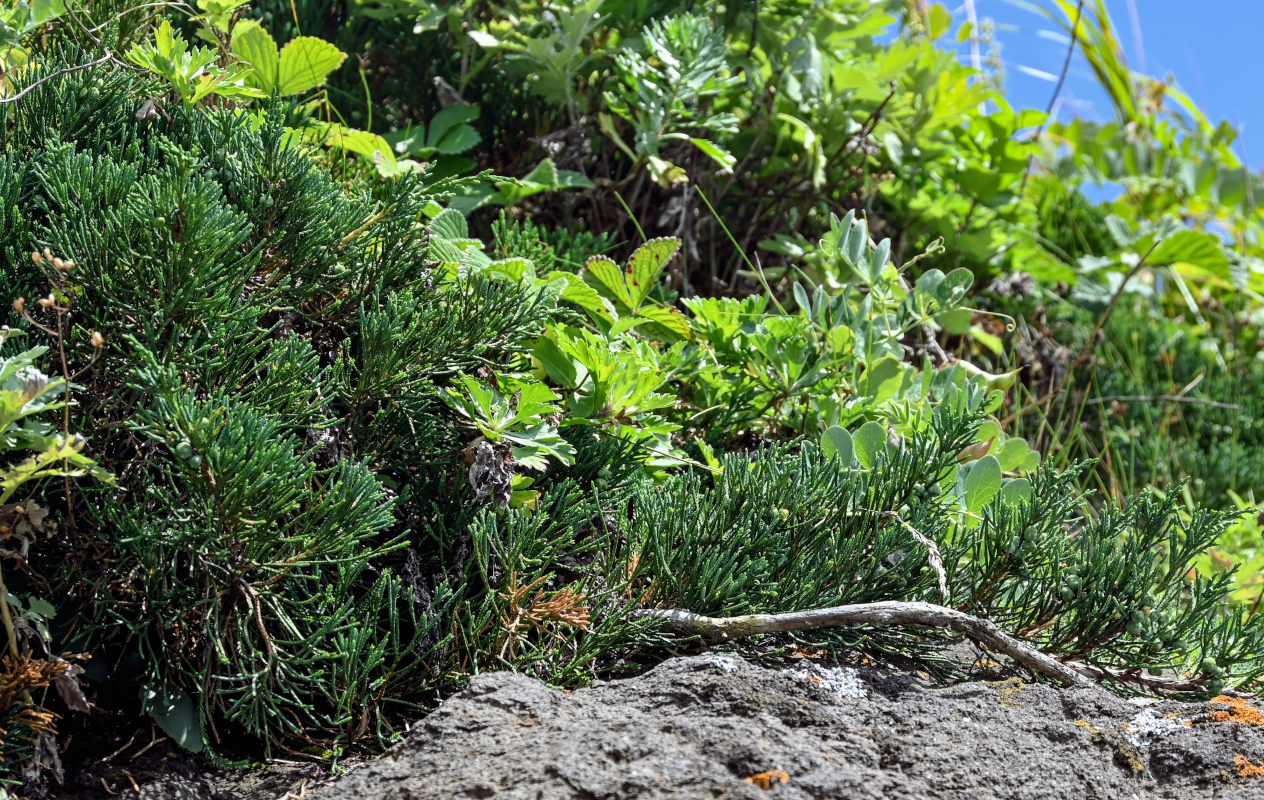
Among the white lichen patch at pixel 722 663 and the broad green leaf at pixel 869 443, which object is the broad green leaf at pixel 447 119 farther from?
the white lichen patch at pixel 722 663

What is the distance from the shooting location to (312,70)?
2.58m

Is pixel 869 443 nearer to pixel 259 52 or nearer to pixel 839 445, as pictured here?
pixel 839 445

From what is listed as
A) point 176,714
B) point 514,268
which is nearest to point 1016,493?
point 514,268

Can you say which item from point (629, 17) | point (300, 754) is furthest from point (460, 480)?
point (629, 17)

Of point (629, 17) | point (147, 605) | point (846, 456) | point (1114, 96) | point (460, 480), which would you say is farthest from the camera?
point (1114, 96)

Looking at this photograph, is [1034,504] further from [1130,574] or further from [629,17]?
[629,17]

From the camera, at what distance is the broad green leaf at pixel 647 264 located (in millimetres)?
2436

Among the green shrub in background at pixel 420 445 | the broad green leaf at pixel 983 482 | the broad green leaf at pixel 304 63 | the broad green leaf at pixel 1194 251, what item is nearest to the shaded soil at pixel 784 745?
the green shrub in background at pixel 420 445

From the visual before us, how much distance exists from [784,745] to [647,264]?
1.25m

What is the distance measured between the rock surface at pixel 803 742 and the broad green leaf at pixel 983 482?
398 millimetres

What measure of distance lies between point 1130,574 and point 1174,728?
0.36m

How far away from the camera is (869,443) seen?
7.19 ft

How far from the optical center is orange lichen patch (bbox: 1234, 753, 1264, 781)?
5.37ft

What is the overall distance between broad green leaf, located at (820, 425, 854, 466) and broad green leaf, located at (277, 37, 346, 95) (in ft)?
4.89
